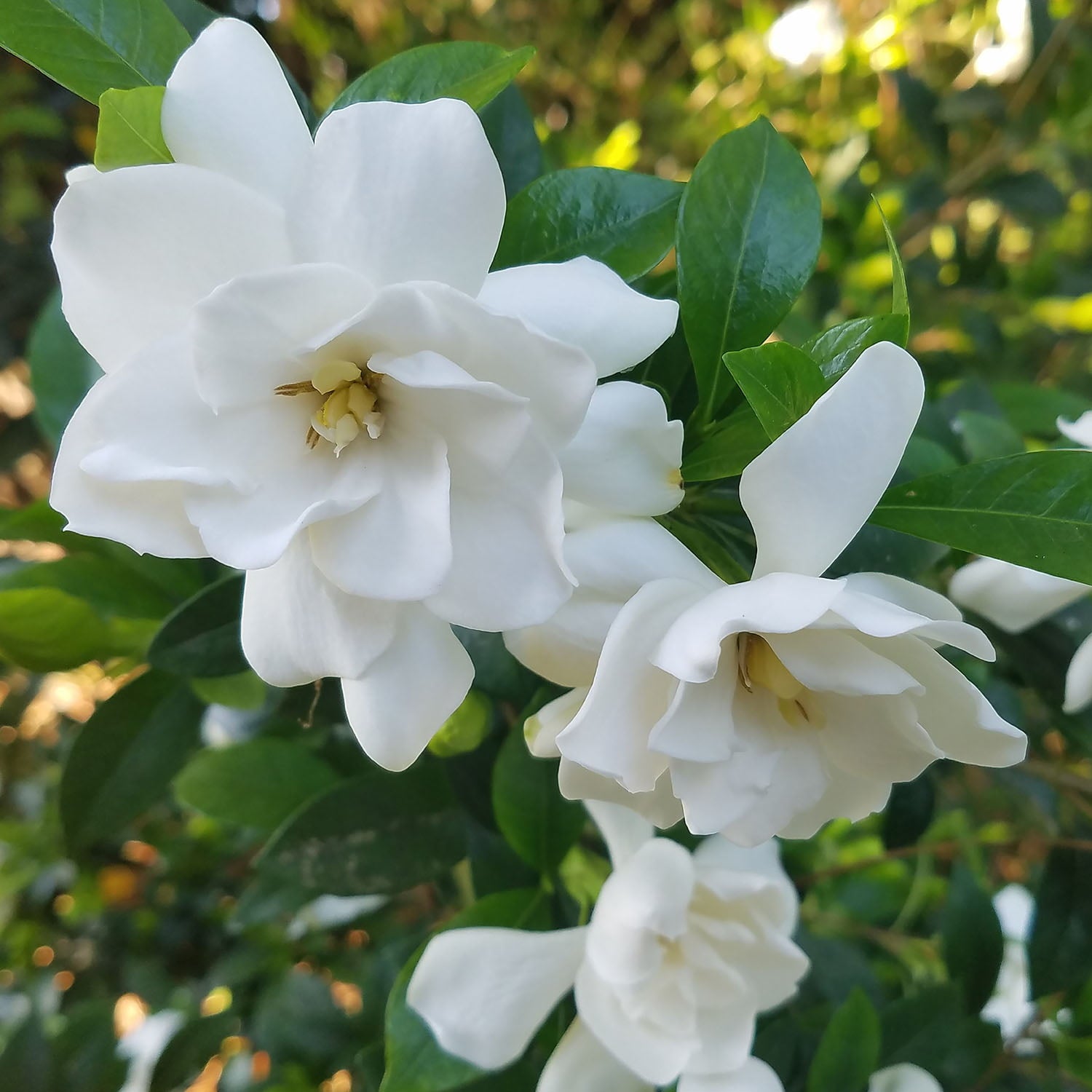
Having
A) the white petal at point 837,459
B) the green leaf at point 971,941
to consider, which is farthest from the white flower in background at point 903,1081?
the white petal at point 837,459

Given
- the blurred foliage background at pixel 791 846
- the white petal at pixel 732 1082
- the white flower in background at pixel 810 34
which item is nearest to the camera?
the white petal at pixel 732 1082

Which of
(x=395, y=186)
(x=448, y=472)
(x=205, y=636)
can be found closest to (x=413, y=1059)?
(x=205, y=636)

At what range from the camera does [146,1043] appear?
120cm

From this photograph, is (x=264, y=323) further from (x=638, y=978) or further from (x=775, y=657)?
(x=638, y=978)

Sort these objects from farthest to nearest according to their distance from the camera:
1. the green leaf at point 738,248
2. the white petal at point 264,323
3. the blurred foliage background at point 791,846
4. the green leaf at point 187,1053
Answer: the green leaf at point 187,1053 → the blurred foliage background at point 791,846 → the green leaf at point 738,248 → the white petal at point 264,323

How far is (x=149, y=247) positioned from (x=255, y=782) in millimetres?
540

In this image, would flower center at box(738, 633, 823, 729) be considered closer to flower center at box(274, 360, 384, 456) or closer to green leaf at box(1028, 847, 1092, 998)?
flower center at box(274, 360, 384, 456)

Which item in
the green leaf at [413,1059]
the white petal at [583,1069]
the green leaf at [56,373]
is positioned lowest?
the white petal at [583,1069]

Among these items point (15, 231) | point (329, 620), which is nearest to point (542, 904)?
point (329, 620)

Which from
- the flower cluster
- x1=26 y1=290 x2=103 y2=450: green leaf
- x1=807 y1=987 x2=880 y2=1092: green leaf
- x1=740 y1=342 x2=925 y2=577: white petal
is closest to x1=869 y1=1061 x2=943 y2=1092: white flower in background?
x1=807 y1=987 x2=880 y2=1092: green leaf

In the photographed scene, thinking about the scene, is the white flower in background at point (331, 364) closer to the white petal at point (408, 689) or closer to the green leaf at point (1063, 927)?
the white petal at point (408, 689)

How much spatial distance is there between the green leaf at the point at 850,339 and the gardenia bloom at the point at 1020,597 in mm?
278

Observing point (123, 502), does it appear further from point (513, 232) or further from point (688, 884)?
point (688, 884)

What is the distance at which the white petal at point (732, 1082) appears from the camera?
55 centimetres
